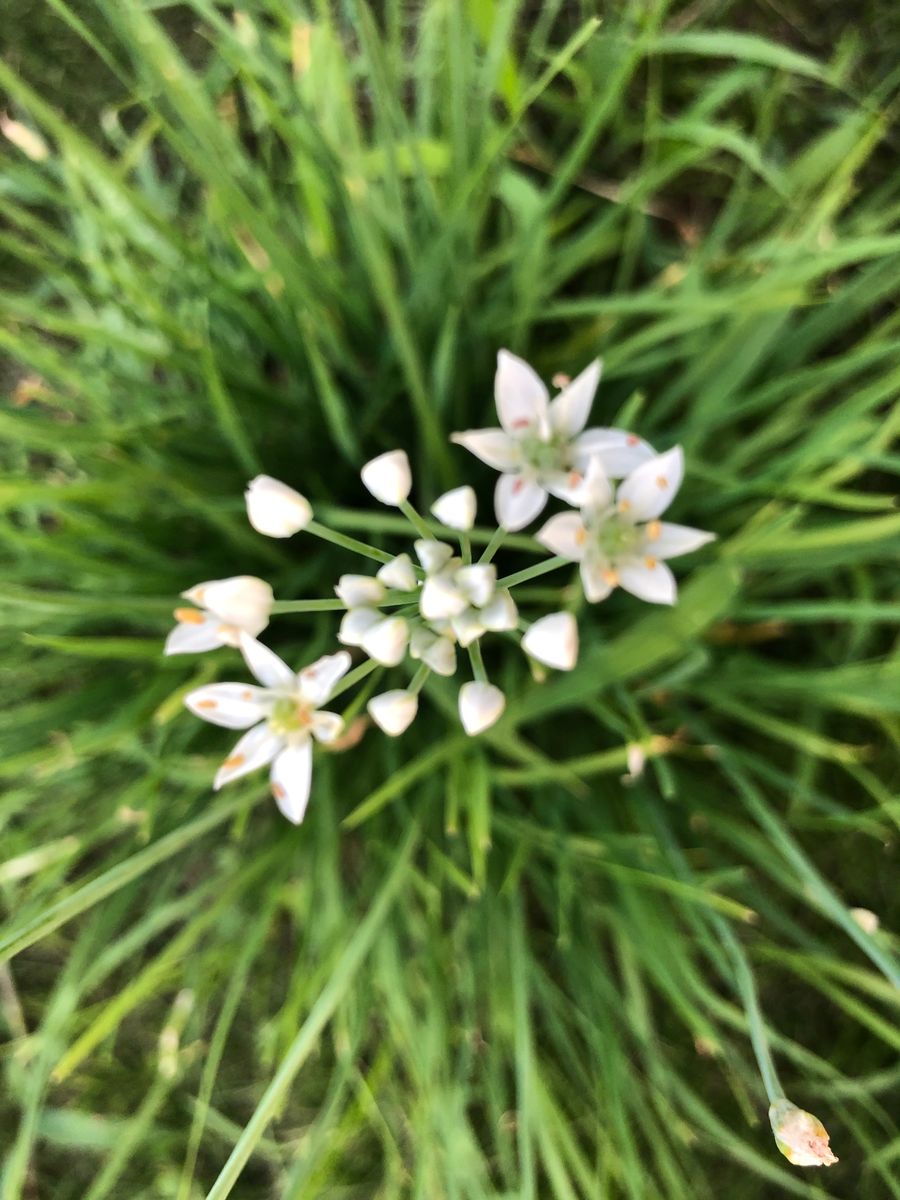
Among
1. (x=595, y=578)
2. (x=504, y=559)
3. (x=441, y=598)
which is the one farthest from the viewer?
(x=504, y=559)

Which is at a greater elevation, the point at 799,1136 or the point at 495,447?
the point at 495,447

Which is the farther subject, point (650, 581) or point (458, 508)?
point (650, 581)

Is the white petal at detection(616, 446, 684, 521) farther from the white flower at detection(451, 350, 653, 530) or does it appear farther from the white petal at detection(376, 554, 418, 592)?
the white petal at detection(376, 554, 418, 592)

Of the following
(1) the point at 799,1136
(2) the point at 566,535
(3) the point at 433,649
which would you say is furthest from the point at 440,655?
(1) the point at 799,1136

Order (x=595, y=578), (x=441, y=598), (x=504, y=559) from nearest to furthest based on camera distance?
(x=441, y=598) < (x=595, y=578) < (x=504, y=559)

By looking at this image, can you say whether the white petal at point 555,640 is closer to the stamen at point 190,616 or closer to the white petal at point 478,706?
the white petal at point 478,706

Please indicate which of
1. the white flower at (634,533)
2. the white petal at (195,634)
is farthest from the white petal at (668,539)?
the white petal at (195,634)

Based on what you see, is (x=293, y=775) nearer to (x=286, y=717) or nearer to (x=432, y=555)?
(x=286, y=717)
